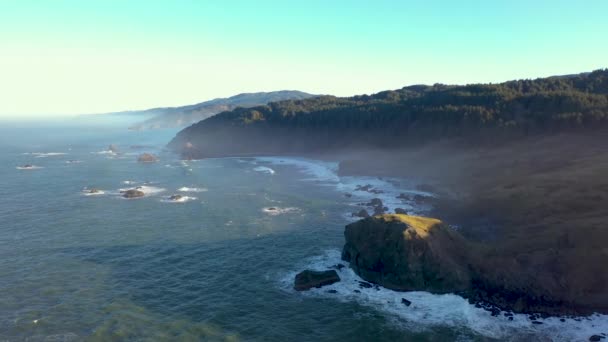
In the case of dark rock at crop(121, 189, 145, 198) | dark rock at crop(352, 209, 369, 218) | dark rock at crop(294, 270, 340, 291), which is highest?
dark rock at crop(121, 189, 145, 198)

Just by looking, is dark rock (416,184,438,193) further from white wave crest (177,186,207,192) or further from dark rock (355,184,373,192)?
white wave crest (177,186,207,192)

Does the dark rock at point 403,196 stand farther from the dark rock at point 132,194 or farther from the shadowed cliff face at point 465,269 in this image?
the dark rock at point 132,194

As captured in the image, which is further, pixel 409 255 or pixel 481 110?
pixel 481 110

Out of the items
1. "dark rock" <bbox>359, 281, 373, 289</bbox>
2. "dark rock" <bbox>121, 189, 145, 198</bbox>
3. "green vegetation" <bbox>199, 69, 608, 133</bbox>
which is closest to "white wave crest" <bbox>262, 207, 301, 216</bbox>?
"dark rock" <bbox>121, 189, 145, 198</bbox>

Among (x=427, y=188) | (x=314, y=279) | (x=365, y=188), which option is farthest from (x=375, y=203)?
(x=314, y=279)

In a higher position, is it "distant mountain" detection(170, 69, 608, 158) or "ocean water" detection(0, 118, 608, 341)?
"distant mountain" detection(170, 69, 608, 158)

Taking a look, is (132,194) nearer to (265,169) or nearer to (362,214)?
(265,169)

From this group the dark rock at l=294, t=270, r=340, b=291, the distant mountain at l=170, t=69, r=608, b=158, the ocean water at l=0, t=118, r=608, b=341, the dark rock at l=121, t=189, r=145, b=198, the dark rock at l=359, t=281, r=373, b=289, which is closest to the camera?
the ocean water at l=0, t=118, r=608, b=341
